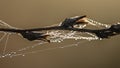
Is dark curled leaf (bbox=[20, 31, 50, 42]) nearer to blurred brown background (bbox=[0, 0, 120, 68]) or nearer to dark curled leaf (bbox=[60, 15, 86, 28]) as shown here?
dark curled leaf (bbox=[60, 15, 86, 28])

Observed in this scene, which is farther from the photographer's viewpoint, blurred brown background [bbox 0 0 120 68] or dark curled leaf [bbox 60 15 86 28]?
blurred brown background [bbox 0 0 120 68]

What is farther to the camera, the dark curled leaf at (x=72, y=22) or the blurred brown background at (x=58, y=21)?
the blurred brown background at (x=58, y=21)

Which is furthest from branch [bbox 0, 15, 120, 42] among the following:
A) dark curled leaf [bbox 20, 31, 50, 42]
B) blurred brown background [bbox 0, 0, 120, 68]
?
blurred brown background [bbox 0, 0, 120, 68]

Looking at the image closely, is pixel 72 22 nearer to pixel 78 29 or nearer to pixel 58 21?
pixel 78 29

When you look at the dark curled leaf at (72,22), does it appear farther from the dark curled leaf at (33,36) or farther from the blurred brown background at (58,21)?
the blurred brown background at (58,21)

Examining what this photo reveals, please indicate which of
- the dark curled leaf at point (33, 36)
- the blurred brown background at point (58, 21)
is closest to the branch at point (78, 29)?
the dark curled leaf at point (33, 36)

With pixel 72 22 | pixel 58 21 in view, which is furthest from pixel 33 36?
pixel 58 21
